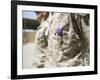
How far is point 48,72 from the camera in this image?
71.7 inches

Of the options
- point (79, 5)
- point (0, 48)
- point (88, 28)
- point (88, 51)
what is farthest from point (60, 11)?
point (0, 48)

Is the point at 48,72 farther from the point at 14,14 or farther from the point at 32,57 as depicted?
the point at 14,14

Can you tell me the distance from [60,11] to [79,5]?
0.69ft

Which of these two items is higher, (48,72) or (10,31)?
(10,31)

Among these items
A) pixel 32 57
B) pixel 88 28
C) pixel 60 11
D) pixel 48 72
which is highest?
pixel 60 11

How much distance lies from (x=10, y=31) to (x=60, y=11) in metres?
Result: 0.50

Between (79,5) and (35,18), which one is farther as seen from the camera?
(79,5)

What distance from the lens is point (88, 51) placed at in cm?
196

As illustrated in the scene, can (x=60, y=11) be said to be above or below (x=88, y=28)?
above

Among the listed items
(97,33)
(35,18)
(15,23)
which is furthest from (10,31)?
(97,33)

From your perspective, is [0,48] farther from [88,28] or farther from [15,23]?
[88,28]

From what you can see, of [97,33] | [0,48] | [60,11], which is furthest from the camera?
[97,33]

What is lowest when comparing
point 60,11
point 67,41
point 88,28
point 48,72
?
point 48,72

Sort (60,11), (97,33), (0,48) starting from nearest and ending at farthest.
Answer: (0,48)
(60,11)
(97,33)
